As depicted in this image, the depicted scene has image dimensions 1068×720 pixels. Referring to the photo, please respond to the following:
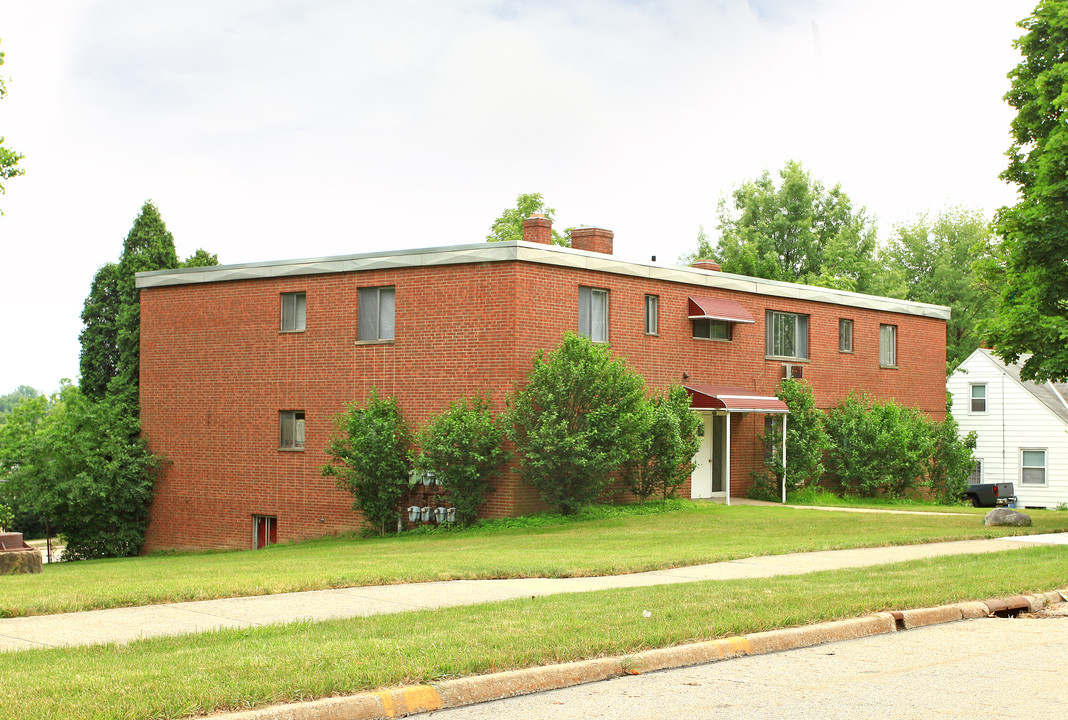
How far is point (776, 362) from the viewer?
3244 cm

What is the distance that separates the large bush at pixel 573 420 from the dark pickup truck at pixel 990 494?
83.7 feet

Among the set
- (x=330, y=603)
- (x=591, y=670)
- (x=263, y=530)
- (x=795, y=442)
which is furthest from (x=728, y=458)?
(x=591, y=670)

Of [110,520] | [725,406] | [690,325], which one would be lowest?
[110,520]

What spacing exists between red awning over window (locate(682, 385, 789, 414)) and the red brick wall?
0.47 metres

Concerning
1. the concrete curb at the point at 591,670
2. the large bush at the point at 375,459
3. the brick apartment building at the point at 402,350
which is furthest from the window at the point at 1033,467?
the concrete curb at the point at 591,670

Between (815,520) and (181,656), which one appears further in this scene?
(815,520)

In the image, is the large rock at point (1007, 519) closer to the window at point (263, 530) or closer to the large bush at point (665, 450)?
the large bush at point (665, 450)

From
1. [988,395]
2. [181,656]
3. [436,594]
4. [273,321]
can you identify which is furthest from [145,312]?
[988,395]

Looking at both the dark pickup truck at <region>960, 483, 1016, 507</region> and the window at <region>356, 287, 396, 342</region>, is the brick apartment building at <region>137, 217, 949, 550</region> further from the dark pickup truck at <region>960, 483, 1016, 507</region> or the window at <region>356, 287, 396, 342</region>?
the dark pickup truck at <region>960, 483, 1016, 507</region>

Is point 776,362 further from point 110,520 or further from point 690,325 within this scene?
point 110,520

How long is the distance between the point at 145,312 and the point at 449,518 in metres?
12.1

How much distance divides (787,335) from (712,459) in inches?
185

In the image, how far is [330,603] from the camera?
11562mm

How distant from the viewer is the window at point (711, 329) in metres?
30.0
